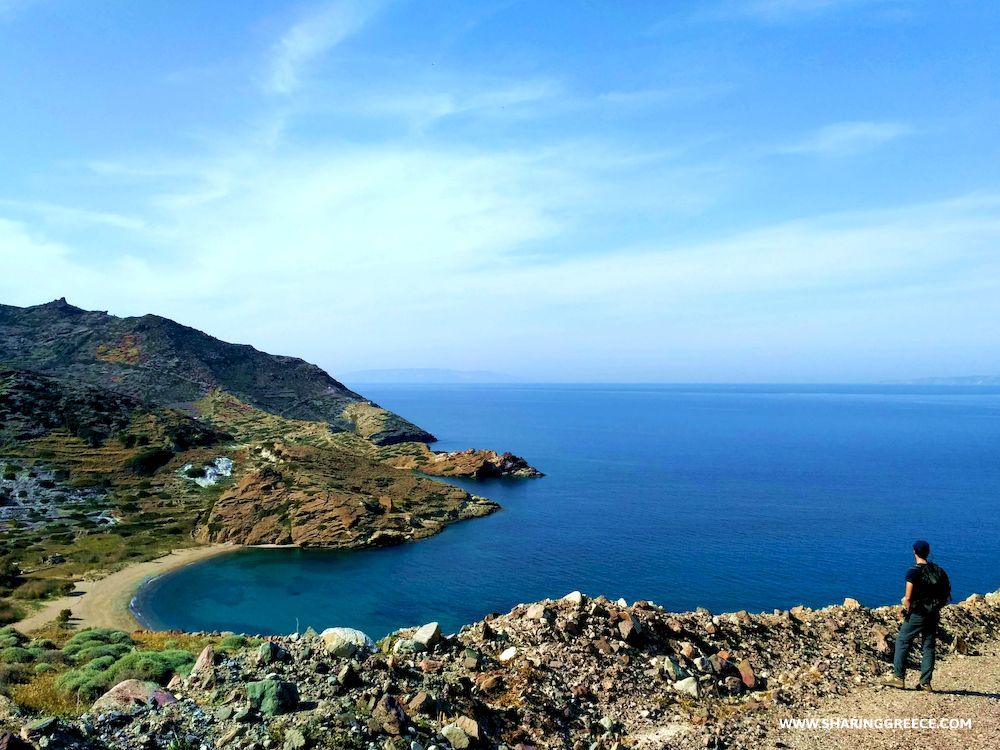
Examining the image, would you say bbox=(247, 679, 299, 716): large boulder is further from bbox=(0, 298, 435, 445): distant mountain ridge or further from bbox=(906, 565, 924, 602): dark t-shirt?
bbox=(0, 298, 435, 445): distant mountain ridge

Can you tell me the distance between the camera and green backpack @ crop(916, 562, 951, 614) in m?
13.2

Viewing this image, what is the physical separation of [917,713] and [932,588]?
2705 mm

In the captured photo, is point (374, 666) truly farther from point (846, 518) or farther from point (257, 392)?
point (257, 392)

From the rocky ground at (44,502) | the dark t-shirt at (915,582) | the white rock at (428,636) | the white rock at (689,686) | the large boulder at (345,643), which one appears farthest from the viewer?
the rocky ground at (44,502)

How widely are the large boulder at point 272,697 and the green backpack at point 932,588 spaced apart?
44.9ft

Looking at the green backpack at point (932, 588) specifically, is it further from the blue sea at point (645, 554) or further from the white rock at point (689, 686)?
the blue sea at point (645, 554)

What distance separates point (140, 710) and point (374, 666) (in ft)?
14.4

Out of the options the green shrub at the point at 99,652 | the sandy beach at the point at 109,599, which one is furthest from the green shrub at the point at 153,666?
the sandy beach at the point at 109,599

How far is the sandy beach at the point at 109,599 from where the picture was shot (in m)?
40.0

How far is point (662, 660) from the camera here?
1560 centimetres

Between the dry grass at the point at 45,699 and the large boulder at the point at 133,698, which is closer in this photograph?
the large boulder at the point at 133,698

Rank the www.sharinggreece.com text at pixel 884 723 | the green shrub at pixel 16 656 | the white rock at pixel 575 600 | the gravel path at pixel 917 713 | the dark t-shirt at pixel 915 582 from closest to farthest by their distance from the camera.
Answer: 1. the gravel path at pixel 917 713
2. the www.sharinggreece.com text at pixel 884 723
3. the dark t-shirt at pixel 915 582
4. the white rock at pixel 575 600
5. the green shrub at pixel 16 656

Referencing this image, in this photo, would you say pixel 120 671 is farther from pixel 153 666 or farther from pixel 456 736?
pixel 456 736

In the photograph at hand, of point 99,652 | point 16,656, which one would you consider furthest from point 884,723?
point 16,656
